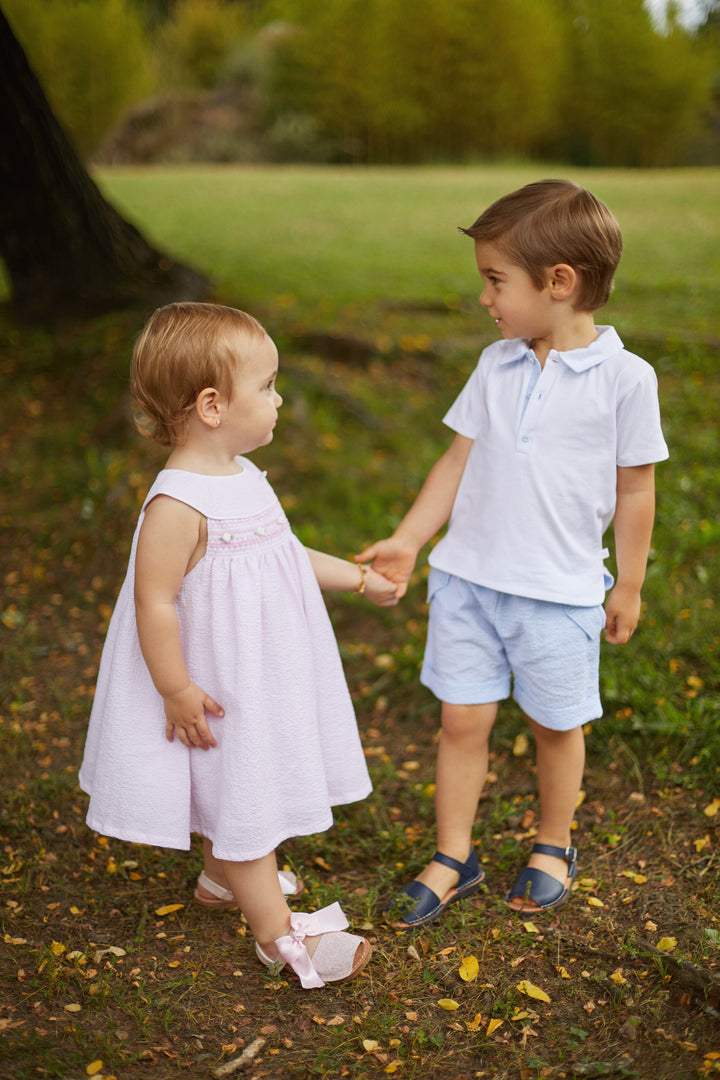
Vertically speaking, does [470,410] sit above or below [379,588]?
above

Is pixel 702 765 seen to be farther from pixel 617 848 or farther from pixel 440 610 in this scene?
pixel 440 610

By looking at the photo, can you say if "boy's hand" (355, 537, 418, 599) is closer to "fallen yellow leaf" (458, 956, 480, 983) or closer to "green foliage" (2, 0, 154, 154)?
"fallen yellow leaf" (458, 956, 480, 983)

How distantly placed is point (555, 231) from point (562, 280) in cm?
11

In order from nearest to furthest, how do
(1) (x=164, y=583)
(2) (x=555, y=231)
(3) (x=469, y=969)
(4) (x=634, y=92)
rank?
(1) (x=164, y=583) → (2) (x=555, y=231) → (3) (x=469, y=969) → (4) (x=634, y=92)

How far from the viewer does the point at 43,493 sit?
4.97 meters

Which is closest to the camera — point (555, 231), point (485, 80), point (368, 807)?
point (555, 231)

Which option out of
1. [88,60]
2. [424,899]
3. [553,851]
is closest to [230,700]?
[424,899]

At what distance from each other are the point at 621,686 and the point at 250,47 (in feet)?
97.6

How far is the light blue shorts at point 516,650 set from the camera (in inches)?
91.7

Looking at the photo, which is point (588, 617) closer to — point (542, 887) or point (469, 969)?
point (542, 887)

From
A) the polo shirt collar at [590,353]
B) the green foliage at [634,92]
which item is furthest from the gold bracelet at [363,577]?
the green foliage at [634,92]

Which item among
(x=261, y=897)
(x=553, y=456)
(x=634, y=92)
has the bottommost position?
(x=261, y=897)

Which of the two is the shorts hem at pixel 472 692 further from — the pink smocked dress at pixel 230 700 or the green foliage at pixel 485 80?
the green foliage at pixel 485 80

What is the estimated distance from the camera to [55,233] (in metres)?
5.51
